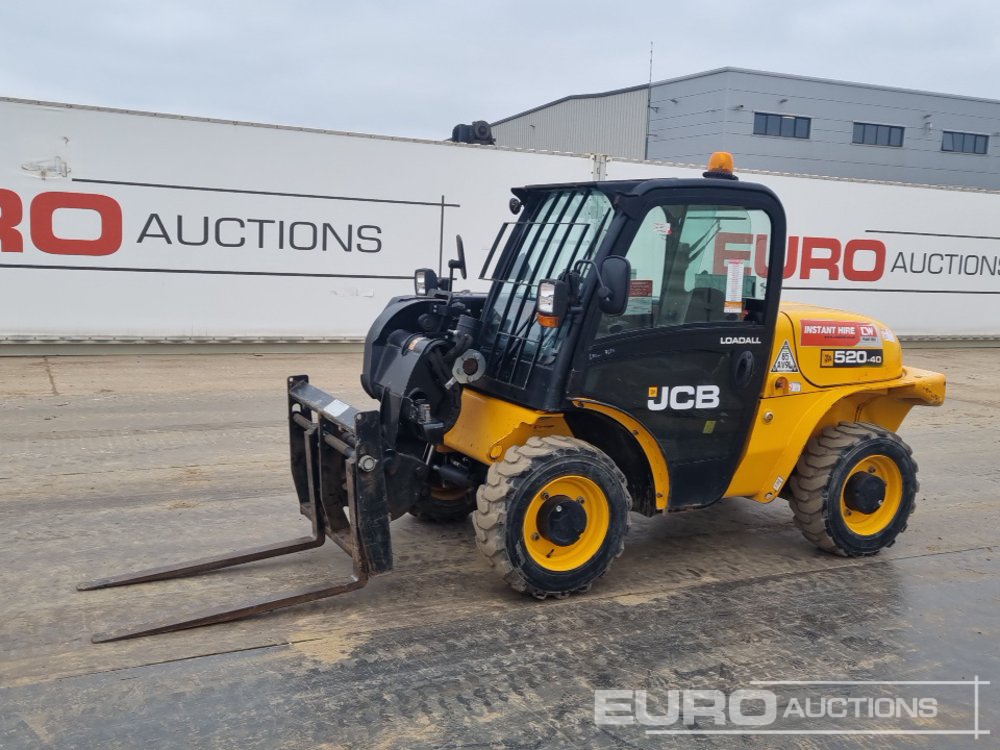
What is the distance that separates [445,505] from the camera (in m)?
5.88

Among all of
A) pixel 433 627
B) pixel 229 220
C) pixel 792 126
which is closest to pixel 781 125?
pixel 792 126

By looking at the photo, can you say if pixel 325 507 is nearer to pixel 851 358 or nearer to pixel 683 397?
pixel 683 397

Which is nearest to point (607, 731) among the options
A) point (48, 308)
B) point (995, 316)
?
point (48, 308)

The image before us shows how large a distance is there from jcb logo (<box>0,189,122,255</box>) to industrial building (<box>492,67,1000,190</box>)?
998 inches

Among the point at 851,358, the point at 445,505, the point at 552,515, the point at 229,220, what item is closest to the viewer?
the point at 552,515

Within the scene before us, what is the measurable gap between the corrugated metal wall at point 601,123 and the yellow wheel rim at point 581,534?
3172 cm

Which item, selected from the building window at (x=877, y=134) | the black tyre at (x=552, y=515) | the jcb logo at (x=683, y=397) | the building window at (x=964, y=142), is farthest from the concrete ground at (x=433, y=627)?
the building window at (x=964, y=142)

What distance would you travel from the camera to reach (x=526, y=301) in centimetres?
516

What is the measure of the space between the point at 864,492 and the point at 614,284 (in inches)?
85.4

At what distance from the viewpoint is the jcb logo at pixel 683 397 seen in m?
4.98

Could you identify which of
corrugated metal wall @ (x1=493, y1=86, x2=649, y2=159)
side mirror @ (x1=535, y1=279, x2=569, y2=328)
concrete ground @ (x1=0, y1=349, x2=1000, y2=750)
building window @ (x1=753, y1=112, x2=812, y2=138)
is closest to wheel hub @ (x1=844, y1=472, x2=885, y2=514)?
concrete ground @ (x1=0, y1=349, x2=1000, y2=750)

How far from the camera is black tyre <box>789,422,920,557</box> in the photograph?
543 centimetres

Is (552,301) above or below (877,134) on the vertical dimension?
below

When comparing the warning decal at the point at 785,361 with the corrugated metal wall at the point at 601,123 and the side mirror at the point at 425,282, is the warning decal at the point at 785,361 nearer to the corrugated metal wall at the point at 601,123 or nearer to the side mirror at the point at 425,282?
the side mirror at the point at 425,282
